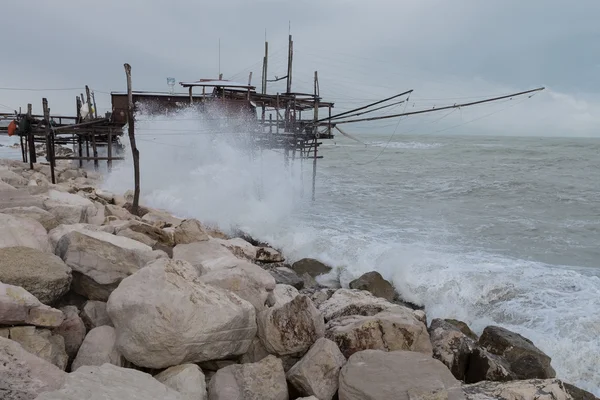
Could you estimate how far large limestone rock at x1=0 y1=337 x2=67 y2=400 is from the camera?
3.17 m

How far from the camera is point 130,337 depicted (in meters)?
4.12

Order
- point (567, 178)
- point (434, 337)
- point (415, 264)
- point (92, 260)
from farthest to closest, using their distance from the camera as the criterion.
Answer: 1. point (567, 178)
2. point (415, 264)
3. point (434, 337)
4. point (92, 260)

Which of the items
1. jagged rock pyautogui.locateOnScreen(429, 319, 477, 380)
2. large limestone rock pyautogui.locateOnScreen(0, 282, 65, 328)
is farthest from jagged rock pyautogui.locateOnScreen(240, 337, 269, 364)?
jagged rock pyautogui.locateOnScreen(429, 319, 477, 380)

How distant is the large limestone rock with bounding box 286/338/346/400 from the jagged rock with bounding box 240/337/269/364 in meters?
0.47

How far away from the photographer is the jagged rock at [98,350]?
4.25 metres

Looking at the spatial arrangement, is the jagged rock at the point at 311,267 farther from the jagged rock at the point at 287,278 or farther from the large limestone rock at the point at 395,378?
the large limestone rock at the point at 395,378

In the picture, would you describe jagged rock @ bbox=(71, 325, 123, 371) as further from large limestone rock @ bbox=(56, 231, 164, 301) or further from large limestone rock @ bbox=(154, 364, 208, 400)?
large limestone rock @ bbox=(56, 231, 164, 301)

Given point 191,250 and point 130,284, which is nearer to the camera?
point 130,284

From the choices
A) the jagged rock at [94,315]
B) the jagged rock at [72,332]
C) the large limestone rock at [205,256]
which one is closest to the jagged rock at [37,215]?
the large limestone rock at [205,256]

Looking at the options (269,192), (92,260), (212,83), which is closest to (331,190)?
(269,192)

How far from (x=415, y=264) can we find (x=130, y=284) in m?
8.06

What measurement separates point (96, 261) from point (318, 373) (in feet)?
9.10

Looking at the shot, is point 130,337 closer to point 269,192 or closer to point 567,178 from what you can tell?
point 269,192

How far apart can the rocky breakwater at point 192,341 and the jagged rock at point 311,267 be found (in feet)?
15.3
